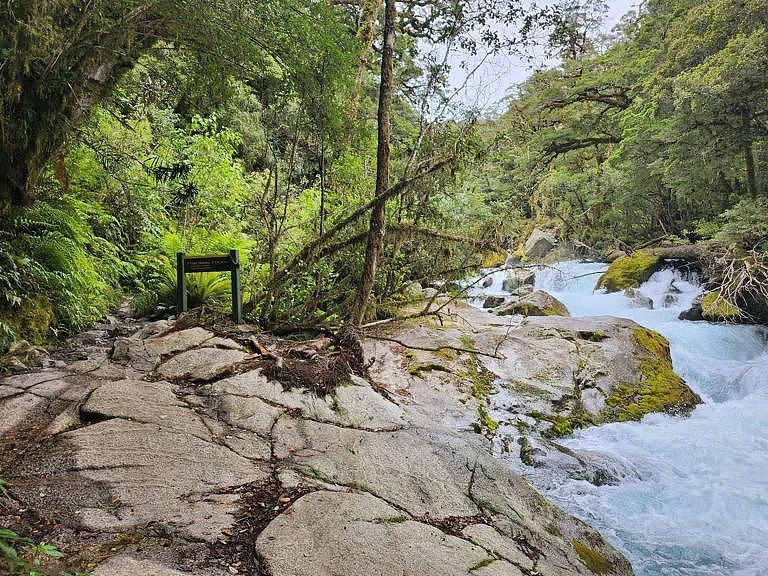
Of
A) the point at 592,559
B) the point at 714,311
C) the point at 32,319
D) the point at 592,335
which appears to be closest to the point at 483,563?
the point at 592,559

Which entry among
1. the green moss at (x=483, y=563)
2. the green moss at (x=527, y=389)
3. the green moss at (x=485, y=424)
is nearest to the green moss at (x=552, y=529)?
the green moss at (x=483, y=563)

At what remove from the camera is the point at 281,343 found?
5789mm

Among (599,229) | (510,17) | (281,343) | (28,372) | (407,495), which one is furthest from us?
(599,229)

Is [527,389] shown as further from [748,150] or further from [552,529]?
[748,150]

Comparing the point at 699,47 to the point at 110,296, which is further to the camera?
the point at 699,47

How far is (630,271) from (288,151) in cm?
1085

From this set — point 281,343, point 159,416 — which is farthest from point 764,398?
point 159,416

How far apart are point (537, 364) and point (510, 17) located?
15.5 feet

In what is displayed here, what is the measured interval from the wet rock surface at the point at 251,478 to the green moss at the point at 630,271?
1100 cm

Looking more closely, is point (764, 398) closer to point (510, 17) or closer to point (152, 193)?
point (510, 17)

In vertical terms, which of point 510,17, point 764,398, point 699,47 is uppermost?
point 699,47

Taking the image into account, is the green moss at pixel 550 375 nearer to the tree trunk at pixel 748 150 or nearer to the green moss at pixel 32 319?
the green moss at pixel 32 319

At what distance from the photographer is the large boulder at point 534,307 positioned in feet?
35.1

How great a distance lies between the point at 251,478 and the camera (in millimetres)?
2943
